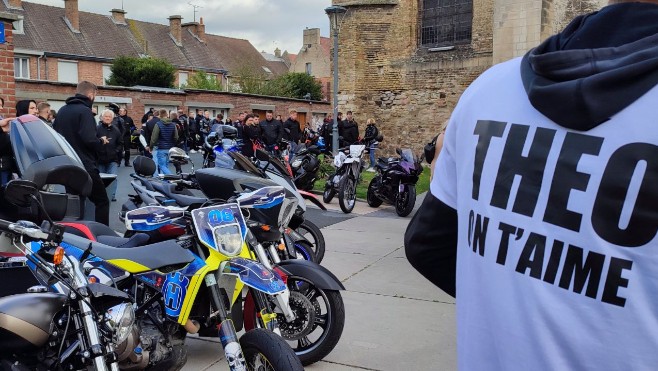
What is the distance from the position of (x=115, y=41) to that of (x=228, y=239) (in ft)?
160

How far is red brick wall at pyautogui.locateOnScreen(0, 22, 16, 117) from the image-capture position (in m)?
8.04

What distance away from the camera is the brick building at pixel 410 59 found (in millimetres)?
20797

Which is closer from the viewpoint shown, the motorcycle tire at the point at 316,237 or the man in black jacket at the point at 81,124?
the motorcycle tire at the point at 316,237

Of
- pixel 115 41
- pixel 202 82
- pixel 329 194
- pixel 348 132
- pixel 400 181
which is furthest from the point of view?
pixel 115 41

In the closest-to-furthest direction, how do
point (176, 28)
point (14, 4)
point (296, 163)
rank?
point (296, 163) < point (14, 4) < point (176, 28)

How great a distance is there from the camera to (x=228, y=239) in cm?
334

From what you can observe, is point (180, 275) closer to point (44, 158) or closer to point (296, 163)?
point (44, 158)

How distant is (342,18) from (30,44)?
2786 cm

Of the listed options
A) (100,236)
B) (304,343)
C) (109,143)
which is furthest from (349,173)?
(100,236)

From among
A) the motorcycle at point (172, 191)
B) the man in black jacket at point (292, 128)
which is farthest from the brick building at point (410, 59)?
the motorcycle at point (172, 191)

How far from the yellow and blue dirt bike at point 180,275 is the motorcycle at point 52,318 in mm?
507

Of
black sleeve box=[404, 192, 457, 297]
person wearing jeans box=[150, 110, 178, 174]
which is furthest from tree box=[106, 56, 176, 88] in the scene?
black sleeve box=[404, 192, 457, 297]

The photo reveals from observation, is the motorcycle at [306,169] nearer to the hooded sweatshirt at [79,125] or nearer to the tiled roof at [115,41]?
the hooded sweatshirt at [79,125]

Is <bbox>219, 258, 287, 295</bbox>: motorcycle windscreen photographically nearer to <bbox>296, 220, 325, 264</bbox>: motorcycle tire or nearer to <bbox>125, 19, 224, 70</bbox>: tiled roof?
<bbox>296, 220, 325, 264</bbox>: motorcycle tire
